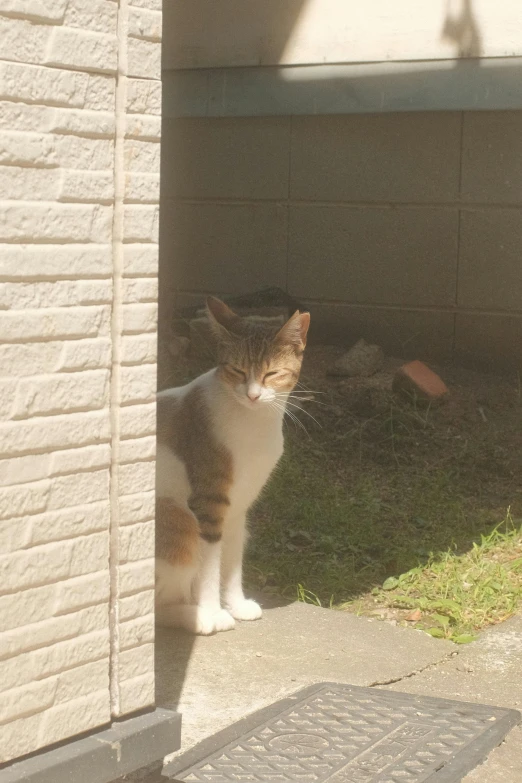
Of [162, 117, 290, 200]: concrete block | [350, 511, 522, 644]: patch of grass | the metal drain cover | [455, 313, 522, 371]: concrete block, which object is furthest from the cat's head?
[162, 117, 290, 200]: concrete block

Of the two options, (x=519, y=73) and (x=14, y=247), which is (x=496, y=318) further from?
(x=14, y=247)

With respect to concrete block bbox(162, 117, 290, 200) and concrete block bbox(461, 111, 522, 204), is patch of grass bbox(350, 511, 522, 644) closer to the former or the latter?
concrete block bbox(461, 111, 522, 204)

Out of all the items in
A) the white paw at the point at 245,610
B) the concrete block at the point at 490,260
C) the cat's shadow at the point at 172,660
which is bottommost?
the cat's shadow at the point at 172,660

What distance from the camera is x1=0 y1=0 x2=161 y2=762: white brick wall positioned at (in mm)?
2303

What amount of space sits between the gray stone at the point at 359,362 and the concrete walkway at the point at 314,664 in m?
2.96

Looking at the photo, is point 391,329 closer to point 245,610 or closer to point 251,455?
point 251,455

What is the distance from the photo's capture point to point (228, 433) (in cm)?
409

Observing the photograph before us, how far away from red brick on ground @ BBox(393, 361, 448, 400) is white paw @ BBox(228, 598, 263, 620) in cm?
277

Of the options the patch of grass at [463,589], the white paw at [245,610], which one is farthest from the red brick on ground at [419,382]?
the white paw at [245,610]

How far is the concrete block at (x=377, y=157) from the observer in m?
7.20

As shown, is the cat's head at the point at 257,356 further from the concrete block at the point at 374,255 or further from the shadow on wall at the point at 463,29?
the shadow on wall at the point at 463,29

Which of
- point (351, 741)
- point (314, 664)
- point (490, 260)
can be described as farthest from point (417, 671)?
point (490, 260)

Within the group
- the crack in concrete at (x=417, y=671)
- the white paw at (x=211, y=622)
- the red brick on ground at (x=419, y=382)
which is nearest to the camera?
the crack in concrete at (x=417, y=671)

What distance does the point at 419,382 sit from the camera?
6.62 m
